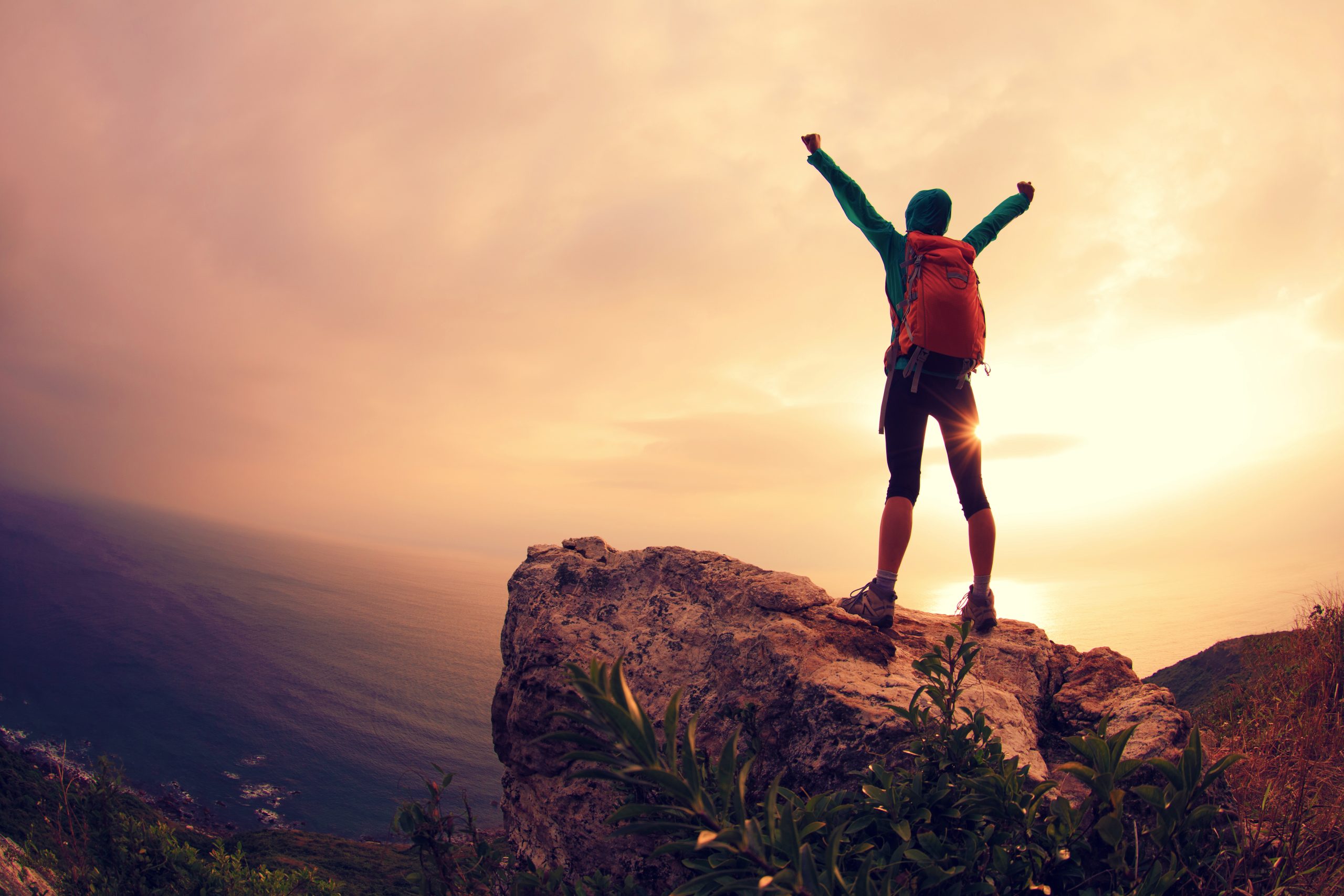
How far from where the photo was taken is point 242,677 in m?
72.4

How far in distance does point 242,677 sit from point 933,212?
98.1 meters

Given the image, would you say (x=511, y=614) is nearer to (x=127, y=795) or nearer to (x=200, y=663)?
(x=127, y=795)

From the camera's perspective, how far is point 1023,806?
5.84ft

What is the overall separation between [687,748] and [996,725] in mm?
2637

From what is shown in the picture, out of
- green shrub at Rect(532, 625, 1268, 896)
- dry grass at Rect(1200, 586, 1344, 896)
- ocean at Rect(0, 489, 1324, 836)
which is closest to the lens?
green shrub at Rect(532, 625, 1268, 896)

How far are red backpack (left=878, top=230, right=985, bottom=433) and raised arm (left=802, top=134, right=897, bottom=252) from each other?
0.84ft

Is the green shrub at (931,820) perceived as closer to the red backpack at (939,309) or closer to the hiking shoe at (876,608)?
the hiking shoe at (876,608)

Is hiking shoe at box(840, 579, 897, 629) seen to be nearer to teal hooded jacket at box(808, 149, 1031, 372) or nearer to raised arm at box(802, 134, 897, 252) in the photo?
teal hooded jacket at box(808, 149, 1031, 372)

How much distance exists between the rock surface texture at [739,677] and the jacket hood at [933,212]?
3.07m

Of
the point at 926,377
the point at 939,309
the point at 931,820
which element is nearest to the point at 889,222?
the point at 939,309

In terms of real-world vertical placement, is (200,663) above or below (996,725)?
below

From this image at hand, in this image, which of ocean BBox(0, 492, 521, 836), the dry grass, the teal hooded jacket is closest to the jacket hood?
the teal hooded jacket

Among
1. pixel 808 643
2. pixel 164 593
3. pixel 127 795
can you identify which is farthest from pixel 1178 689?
pixel 164 593

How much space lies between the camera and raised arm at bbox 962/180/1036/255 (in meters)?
4.48
